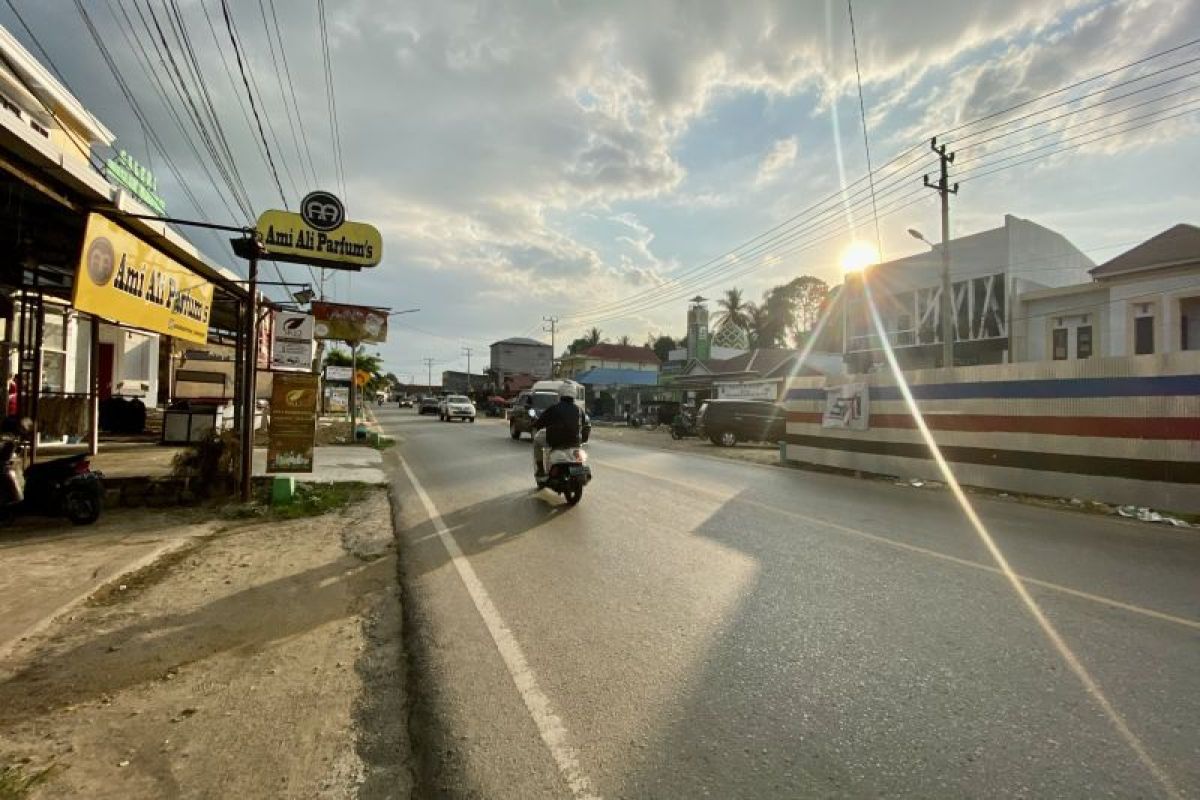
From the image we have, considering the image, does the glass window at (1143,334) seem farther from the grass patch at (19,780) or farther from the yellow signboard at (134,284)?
the grass patch at (19,780)

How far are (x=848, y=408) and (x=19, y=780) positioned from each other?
15.5 metres

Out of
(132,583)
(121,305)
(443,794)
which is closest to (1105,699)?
(443,794)

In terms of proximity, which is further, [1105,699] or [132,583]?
[132,583]

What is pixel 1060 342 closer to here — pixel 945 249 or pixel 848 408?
pixel 945 249

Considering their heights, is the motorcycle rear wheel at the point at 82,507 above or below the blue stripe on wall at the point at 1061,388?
below

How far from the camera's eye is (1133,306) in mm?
24359

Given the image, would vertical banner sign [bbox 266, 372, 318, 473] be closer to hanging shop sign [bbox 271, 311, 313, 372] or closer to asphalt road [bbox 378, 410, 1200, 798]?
asphalt road [bbox 378, 410, 1200, 798]

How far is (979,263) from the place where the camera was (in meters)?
30.3

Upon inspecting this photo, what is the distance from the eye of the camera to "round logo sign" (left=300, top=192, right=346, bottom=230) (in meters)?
14.3

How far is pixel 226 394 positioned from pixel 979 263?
102 feet

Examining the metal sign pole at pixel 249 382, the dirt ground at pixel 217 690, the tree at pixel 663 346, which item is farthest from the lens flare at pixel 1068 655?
the tree at pixel 663 346

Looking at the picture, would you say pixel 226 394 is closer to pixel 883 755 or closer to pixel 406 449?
pixel 406 449

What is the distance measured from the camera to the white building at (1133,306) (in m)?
23.0

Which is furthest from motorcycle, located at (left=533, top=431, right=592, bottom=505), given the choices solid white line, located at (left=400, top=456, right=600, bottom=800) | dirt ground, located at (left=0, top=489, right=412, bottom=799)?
dirt ground, located at (left=0, top=489, right=412, bottom=799)
